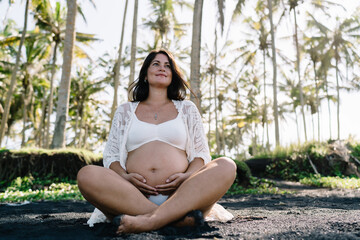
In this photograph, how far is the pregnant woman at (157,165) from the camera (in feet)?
6.48

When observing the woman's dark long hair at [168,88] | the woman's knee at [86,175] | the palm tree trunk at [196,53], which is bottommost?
the woman's knee at [86,175]

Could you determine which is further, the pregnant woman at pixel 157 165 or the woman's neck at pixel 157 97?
the woman's neck at pixel 157 97

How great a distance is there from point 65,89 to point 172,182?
7.81 metres

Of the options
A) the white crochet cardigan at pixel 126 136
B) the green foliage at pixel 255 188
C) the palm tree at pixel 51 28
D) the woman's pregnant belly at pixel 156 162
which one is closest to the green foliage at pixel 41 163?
the green foliage at pixel 255 188

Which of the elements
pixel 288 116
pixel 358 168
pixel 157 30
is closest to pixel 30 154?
pixel 358 168

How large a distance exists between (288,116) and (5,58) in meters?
32.8

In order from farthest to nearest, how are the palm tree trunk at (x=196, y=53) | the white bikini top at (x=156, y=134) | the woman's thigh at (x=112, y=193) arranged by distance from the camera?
the palm tree trunk at (x=196, y=53) < the white bikini top at (x=156, y=134) < the woman's thigh at (x=112, y=193)

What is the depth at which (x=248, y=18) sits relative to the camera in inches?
893

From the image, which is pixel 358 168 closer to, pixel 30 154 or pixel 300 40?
pixel 30 154

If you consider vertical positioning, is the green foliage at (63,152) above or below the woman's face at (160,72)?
below

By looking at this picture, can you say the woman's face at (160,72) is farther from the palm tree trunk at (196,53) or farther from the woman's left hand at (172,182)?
the palm tree trunk at (196,53)

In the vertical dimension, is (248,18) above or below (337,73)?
above

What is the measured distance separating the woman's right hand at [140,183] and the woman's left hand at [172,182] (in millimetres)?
61

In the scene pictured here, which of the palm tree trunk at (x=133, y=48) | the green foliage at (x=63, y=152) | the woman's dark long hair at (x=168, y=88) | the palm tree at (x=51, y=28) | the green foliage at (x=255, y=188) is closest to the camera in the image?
the woman's dark long hair at (x=168, y=88)
